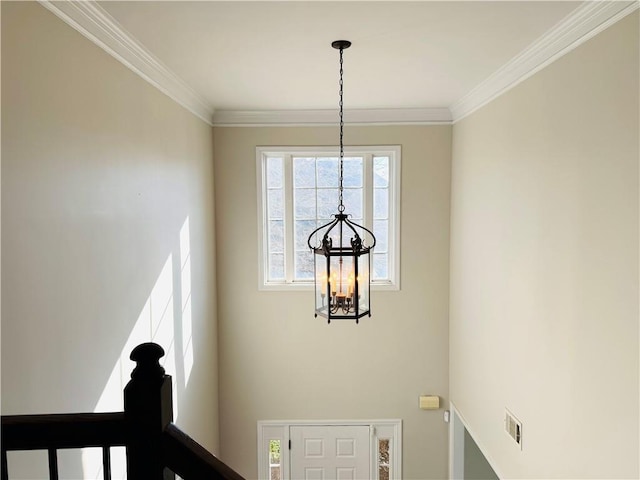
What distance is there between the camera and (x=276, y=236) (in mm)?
4500

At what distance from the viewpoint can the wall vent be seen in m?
2.90

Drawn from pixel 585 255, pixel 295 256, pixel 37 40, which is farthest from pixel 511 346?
pixel 37 40

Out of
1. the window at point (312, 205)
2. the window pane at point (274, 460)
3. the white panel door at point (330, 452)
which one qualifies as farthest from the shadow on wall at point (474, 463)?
the window pane at point (274, 460)

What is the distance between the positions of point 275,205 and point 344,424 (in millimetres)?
2193

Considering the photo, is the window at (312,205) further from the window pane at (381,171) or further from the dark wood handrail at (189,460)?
the dark wood handrail at (189,460)

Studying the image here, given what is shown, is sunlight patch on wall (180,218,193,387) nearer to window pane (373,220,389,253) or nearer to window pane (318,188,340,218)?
window pane (318,188,340,218)

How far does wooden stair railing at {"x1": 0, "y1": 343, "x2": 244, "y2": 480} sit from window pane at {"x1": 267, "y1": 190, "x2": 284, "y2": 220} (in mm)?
3493

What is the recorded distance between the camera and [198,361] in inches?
150

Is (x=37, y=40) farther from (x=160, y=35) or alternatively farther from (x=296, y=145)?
(x=296, y=145)

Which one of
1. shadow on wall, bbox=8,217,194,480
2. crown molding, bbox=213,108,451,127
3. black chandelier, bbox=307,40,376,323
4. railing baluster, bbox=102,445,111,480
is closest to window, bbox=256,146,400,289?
crown molding, bbox=213,108,451,127

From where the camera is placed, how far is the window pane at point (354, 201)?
445 centimetres

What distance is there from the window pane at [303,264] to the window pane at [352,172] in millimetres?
757

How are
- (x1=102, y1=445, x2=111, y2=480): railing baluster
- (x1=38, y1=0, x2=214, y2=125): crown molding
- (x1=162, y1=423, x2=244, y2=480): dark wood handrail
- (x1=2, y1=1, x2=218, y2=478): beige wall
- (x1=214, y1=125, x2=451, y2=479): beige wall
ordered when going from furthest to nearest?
(x1=214, y1=125, x2=451, y2=479): beige wall, (x1=38, y1=0, x2=214, y2=125): crown molding, (x1=2, y1=1, x2=218, y2=478): beige wall, (x1=102, y1=445, x2=111, y2=480): railing baluster, (x1=162, y1=423, x2=244, y2=480): dark wood handrail

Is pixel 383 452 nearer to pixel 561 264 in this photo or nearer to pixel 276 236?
pixel 276 236
